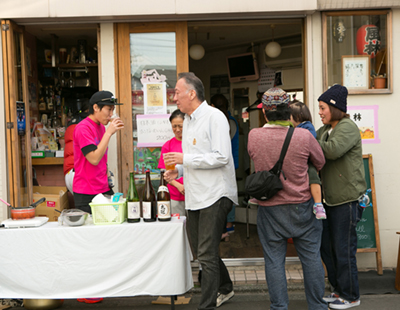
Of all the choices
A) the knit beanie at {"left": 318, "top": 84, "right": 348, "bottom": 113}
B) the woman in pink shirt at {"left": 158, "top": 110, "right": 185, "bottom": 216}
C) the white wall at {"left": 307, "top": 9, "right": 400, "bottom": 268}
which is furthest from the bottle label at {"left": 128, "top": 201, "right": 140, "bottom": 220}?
the white wall at {"left": 307, "top": 9, "right": 400, "bottom": 268}

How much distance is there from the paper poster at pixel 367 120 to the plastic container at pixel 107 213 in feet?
8.75

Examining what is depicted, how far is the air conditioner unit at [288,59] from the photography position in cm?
718

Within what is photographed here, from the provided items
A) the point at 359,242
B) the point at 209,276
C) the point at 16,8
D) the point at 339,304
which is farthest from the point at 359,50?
the point at 16,8

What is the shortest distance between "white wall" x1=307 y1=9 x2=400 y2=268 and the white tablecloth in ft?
7.30

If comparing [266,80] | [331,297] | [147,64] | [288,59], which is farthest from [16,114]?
[288,59]

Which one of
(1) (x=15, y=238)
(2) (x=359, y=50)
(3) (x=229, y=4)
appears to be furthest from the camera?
(2) (x=359, y=50)

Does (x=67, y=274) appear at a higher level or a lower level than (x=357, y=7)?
lower

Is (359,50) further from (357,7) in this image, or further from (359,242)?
(359,242)

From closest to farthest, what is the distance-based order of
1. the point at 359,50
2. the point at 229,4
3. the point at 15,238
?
the point at 15,238
the point at 229,4
the point at 359,50

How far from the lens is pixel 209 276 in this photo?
10.9ft

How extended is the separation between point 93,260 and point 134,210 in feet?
1.67

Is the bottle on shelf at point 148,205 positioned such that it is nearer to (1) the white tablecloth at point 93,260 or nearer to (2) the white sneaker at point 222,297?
(1) the white tablecloth at point 93,260

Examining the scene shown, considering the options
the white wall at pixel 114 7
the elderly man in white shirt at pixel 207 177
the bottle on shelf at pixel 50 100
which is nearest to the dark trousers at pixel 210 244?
the elderly man in white shirt at pixel 207 177

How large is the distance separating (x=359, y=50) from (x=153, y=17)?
2263mm
